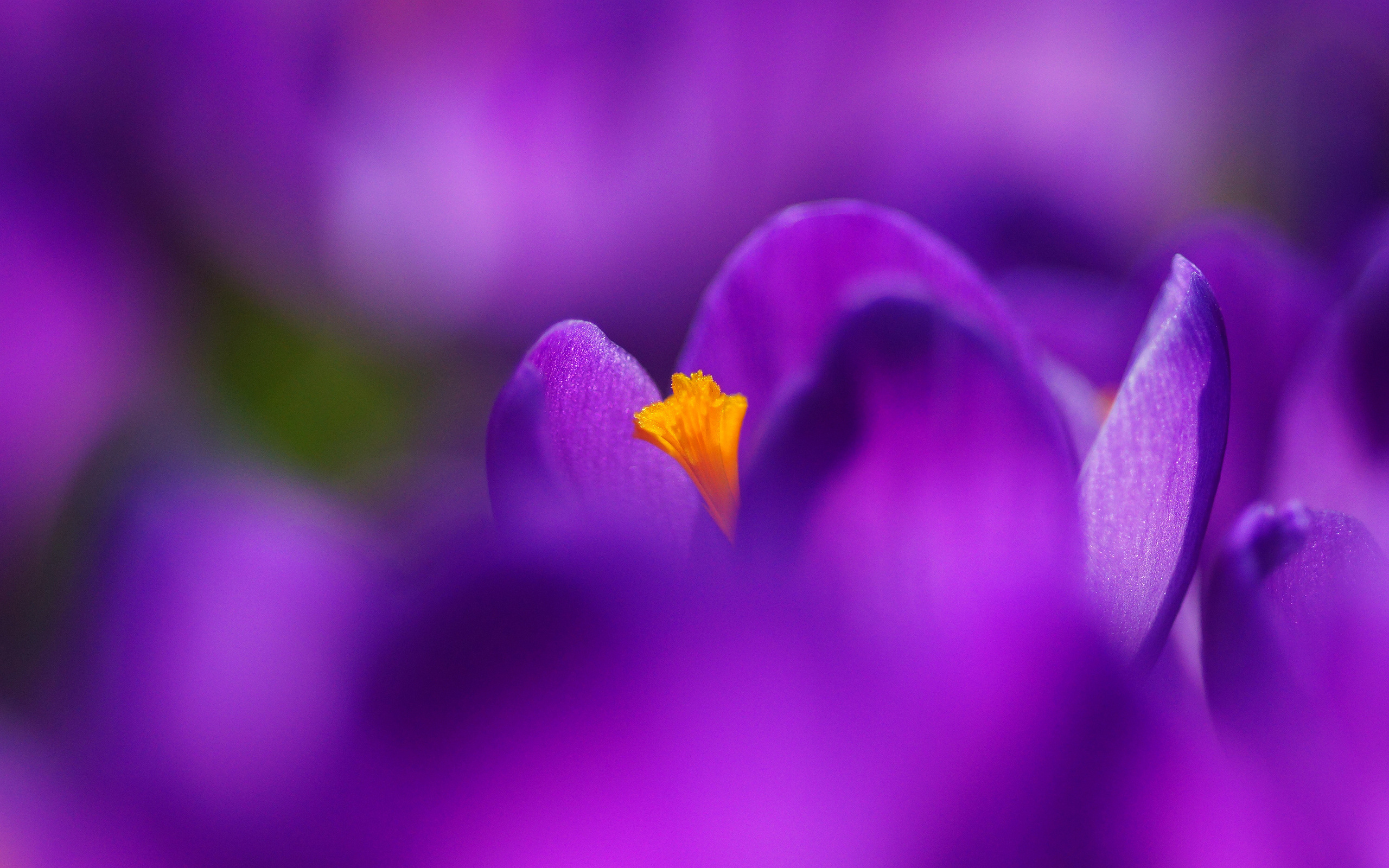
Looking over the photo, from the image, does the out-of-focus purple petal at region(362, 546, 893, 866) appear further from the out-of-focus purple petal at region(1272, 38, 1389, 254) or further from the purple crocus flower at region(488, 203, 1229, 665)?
the out-of-focus purple petal at region(1272, 38, 1389, 254)

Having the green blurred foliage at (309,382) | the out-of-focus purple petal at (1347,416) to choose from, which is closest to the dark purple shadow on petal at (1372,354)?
the out-of-focus purple petal at (1347,416)

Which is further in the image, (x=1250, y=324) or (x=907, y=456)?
(x=1250, y=324)

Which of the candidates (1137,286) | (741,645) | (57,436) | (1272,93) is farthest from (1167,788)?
(1272,93)

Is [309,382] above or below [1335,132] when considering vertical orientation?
below

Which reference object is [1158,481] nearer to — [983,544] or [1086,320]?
[983,544]

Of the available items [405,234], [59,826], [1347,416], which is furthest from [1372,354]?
[405,234]

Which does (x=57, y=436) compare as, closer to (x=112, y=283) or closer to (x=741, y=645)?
(x=112, y=283)

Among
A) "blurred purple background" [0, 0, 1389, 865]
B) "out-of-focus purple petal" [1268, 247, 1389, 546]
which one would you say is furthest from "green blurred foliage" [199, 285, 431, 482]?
"out-of-focus purple petal" [1268, 247, 1389, 546]
